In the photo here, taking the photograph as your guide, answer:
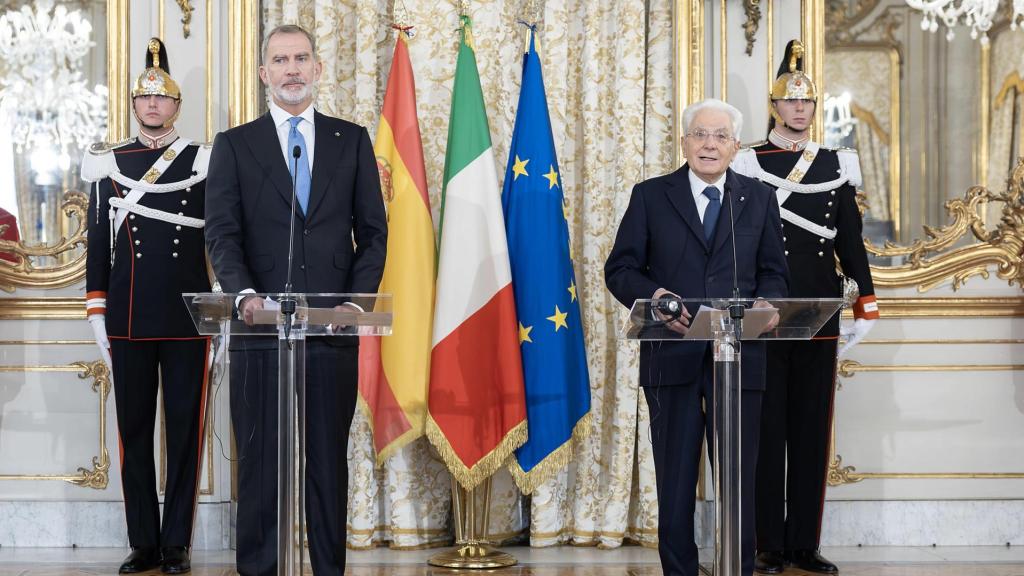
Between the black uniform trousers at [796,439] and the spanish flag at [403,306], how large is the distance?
1320mm

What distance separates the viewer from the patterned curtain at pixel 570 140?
4816 millimetres

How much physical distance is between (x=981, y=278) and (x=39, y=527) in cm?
409

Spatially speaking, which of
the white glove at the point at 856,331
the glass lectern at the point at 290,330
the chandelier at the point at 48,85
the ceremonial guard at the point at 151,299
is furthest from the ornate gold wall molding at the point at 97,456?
the white glove at the point at 856,331


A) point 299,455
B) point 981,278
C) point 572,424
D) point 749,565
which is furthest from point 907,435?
point 299,455

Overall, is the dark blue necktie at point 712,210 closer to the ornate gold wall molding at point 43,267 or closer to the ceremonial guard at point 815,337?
the ceremonial guard at point 815,337

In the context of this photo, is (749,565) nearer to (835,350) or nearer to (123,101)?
(835,350)

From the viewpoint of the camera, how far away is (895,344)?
5023mm

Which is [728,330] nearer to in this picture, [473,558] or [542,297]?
[542,297]

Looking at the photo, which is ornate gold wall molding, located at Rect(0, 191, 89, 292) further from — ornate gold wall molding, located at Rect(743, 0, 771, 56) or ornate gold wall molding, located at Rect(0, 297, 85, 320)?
ornate gold wall molding, located at Rect(743, 0, 771, 56)

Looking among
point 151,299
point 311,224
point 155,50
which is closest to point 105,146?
point 155,50

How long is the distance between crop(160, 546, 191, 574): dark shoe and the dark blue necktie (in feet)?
7.27

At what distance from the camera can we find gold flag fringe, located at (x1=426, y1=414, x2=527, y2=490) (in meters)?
4.50

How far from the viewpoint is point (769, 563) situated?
4.30m

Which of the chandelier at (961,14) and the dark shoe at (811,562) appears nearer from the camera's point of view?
the dark shoe at (811,562)
